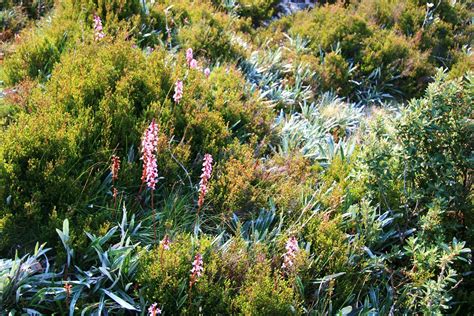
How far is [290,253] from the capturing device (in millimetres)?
3484

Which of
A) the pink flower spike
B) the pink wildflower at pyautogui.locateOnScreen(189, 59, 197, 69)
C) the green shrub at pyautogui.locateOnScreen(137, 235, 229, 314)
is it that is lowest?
the green shrub at pyautogui.locateOnScreen(137, 235, 229, 314)

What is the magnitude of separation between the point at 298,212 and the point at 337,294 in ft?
2.60

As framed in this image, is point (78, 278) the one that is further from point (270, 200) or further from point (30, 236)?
point (270, 200)

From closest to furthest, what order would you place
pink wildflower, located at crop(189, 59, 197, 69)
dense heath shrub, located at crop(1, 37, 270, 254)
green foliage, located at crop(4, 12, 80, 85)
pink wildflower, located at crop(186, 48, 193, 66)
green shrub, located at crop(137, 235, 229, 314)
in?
green shrub, located at crop(137, 235, 229, 314), dense heath shrub, located at crop(1, 37, 270, 254), green foliage, located at crop(4, 12, 80, 85), pink wildflower, located at crop(186, 48, 193, 66), pink wildflower, located at crop(189, 59, 197, 69)

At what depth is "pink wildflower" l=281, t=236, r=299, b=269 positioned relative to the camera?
11.3 feet

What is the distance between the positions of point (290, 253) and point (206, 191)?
719 mm

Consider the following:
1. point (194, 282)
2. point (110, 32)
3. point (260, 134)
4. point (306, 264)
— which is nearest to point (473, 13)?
point (260, 134)

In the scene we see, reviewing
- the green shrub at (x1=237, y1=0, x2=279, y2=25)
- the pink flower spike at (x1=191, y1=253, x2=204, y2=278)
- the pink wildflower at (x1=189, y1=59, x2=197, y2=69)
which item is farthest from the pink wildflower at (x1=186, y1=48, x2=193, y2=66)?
the green shrub at (x1=237, y1=0, x2=279, y2=25)

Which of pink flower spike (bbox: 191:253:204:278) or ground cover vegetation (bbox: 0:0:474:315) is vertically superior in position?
pink flower spike (bbox: 191:253:204:278)

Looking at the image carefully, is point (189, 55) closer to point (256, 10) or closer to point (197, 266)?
point (197, 266)

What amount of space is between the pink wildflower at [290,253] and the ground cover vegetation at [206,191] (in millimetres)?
17

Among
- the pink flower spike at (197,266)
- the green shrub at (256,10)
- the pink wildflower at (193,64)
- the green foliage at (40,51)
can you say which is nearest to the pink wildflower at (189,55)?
the pink wildflower at (193,64)

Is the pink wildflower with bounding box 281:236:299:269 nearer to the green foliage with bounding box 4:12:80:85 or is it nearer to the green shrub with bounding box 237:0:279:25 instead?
the green foliage with bounding box 4:12:80:85

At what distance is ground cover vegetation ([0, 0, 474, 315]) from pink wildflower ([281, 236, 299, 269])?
0.02 metres
